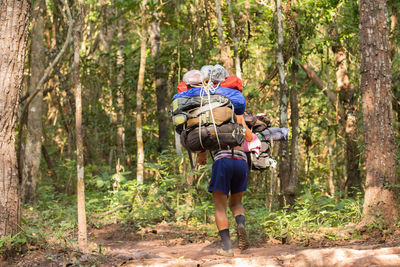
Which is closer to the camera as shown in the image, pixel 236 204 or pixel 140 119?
pixel 236 204

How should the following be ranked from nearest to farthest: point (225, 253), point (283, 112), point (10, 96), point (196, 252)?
point (225, 253) < point (10, 96) < point (196, 252) < point (283, 112)

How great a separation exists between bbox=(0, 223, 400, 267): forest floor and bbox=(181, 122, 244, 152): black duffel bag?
1259 mm

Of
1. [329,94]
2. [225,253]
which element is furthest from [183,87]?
[329,94]

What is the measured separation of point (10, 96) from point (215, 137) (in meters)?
2.73

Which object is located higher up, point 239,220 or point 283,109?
point 283,109

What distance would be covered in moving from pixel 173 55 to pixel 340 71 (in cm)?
497

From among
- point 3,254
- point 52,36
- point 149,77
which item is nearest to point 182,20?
point 149,77

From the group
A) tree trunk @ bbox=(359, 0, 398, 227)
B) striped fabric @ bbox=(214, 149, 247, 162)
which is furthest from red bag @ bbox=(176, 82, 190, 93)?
tree trunk @ bbox=(359, 0, 398, 227)

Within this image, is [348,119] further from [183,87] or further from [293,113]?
[183,87]

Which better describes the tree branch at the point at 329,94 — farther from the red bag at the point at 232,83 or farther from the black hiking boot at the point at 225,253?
the black hiking boot at the point at 225,253

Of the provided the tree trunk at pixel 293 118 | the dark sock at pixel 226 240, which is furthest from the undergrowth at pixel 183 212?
the dark sock at pixel 226 240

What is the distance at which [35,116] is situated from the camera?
1345cm

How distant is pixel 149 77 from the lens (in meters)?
14.4

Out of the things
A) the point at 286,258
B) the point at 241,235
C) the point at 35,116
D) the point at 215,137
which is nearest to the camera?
the point at 286,258
